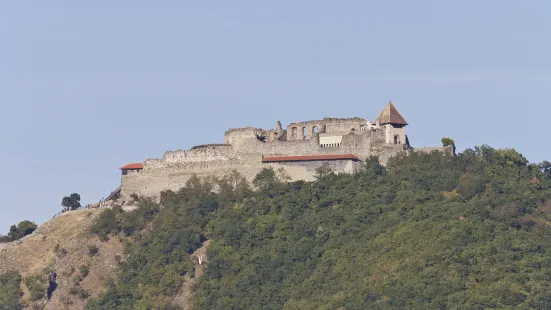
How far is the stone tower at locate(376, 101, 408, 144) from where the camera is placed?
335ft

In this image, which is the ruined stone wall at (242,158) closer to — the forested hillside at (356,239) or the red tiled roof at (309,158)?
the red tiled roof at (309,158)

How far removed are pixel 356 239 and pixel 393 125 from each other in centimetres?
993

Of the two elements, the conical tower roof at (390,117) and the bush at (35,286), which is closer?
the bush at (35,286)

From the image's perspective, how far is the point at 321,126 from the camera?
10425cm

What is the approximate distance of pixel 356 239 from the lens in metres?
95.2

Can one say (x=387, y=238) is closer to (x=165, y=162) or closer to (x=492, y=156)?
(x=492, y=156)

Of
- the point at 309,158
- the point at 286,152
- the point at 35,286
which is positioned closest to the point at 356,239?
the point at 309,158

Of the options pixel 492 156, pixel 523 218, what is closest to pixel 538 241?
pixel 523 218

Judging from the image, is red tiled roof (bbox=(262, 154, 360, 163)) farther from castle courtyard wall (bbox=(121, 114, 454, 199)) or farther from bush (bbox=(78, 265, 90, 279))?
bush (bbox=(78, 265, 90, 279))

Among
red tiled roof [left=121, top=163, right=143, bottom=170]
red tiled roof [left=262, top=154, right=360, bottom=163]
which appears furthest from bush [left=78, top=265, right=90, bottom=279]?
red tiled roof [left=262, top=154, right=360, bottom=163]

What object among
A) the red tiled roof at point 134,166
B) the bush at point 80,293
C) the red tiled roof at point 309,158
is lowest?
the bush at point 80,293

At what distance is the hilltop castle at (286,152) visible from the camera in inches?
4018

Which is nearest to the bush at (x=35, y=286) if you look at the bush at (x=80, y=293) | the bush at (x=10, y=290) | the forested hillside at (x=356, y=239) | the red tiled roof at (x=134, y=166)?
the bush at (x=10, y=290)

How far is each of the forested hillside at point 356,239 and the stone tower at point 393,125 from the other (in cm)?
196
